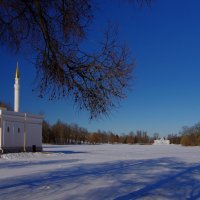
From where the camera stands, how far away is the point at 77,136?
511 feet

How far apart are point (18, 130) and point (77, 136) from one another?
113435 millimetres

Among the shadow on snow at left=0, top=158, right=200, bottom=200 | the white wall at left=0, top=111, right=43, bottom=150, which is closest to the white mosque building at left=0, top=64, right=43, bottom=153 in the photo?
the white wall at left=0, top=111, right=43, bottom=150

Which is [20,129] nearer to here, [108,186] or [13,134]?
[13,134]

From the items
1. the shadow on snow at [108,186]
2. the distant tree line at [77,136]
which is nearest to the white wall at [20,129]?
the shadow on snow at [108,186]

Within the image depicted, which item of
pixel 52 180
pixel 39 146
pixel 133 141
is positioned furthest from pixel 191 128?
pixel 52 180

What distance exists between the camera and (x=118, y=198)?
39.7 ft

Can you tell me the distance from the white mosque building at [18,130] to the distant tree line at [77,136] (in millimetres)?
73108

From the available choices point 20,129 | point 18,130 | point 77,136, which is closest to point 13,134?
point 18,130

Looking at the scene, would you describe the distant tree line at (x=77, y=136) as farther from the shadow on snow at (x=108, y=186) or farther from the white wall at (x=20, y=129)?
the shadow on snow at (x=108, y=186)

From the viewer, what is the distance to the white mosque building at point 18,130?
40.4 metres

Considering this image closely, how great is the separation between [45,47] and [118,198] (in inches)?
268

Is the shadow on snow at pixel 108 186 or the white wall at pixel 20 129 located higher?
the white wall at pixel 20 129

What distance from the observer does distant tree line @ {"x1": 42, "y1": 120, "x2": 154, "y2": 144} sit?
419 ft

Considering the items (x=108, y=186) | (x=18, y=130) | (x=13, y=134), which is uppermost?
(x=18, y=130)
